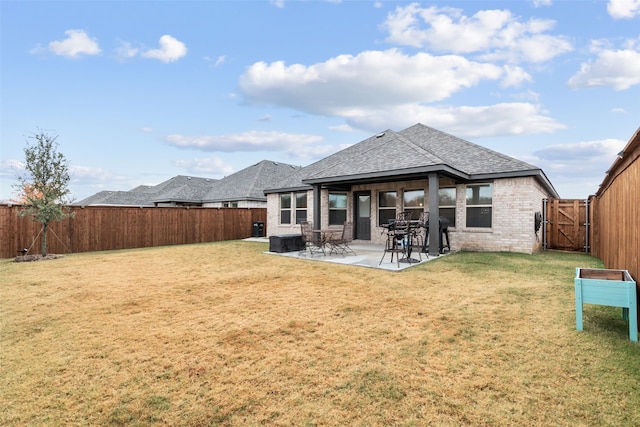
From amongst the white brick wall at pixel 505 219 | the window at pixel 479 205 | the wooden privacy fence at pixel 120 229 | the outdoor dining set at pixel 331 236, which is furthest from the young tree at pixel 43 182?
the window at pixel 479 205

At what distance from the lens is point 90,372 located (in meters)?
2.79

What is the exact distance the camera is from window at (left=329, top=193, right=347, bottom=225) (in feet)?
47.3

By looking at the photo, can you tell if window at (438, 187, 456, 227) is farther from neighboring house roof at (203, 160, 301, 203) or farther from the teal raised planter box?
neighboring house roof at (203, 160, 301, 203)

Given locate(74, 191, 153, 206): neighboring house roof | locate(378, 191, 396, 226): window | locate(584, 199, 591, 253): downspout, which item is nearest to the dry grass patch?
locate(378, 191, 396, 226): window

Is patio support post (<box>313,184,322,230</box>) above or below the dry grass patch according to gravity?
above

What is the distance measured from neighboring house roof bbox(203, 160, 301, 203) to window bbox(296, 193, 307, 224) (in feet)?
21.2

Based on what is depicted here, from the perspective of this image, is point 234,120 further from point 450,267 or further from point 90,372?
point 90,372

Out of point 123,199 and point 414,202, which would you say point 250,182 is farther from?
point 123,199

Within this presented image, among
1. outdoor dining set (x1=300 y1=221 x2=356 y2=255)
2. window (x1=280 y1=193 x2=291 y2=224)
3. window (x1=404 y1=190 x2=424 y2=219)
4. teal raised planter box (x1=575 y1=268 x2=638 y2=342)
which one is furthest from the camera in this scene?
window (x1=280 y1=193 x2=291 y2=224)

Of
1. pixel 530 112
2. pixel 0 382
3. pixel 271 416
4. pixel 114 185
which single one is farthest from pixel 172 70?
pixel 114 185

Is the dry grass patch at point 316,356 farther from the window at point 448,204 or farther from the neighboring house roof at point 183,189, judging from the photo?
the neighboring house roof at point 183,189

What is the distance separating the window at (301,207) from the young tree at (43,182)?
9877mm

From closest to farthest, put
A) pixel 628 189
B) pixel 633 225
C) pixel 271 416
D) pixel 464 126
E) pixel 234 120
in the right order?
pixel 271 416
pixel 633 225
pixel 628 189
pixel 234 120
pixel 464 126

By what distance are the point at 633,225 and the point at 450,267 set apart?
159 inches
